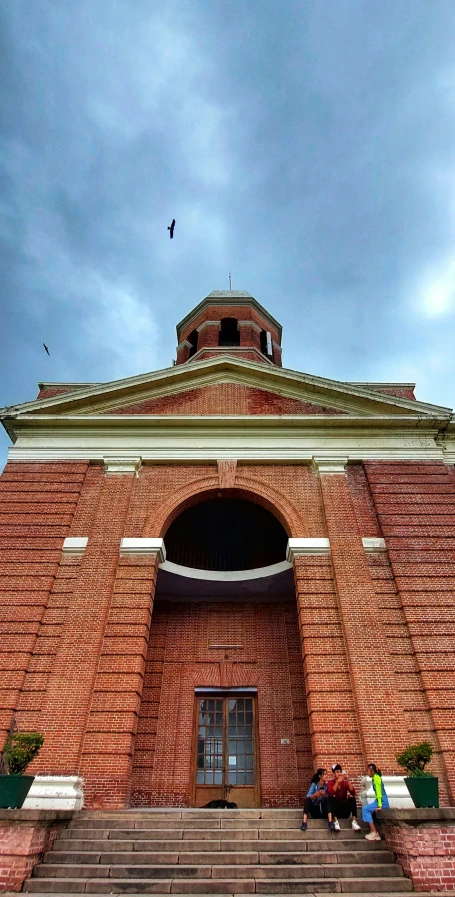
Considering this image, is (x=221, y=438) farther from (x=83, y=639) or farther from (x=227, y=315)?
(x=227, y=315)

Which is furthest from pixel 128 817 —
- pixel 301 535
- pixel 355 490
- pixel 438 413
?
pixel 438 413

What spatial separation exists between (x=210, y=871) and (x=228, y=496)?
8.17m

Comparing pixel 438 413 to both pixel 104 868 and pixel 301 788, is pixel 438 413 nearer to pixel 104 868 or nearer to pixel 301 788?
pixel 301 788

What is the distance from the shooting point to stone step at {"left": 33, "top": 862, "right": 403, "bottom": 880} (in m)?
6.72

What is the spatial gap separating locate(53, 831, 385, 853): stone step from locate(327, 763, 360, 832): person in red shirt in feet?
2.21

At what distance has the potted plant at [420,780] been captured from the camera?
7.68m

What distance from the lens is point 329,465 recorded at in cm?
1373

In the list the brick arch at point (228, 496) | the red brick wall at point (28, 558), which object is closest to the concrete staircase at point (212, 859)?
the red brick wall at point (28, 558)

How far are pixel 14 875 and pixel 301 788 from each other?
26.7 ft

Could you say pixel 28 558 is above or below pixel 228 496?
below

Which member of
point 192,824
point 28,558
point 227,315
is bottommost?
point 192,824

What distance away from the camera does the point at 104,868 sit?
682 cm

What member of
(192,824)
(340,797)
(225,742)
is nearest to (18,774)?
(192,824)

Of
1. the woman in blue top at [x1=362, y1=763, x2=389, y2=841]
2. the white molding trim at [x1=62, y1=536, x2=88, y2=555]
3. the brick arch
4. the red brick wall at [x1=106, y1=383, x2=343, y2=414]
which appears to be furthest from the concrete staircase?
the red brick wall at [x1=106, y1=383, x2=343, y2=414]
